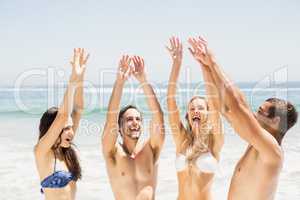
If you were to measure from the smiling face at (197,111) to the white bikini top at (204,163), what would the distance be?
38cm

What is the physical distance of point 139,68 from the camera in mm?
4891

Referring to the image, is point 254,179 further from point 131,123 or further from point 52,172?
point 52,172

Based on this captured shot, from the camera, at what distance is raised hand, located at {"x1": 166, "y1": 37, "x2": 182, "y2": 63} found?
4.80 m

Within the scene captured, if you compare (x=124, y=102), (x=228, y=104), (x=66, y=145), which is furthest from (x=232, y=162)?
(x=124, y=102)

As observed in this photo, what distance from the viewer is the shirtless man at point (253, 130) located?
3.04 m

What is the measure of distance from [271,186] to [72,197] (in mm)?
2192

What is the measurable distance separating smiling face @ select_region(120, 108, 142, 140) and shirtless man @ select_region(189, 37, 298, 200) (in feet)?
3.59

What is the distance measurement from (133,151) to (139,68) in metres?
1.00

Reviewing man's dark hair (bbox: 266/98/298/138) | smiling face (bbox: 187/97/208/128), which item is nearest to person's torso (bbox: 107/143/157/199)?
smiling face (bbox: 187/97/208/128)

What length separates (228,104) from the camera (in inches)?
120

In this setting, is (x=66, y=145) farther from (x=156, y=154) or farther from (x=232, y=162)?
(x=232, y=162)

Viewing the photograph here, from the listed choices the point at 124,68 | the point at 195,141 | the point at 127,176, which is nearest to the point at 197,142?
the point at 195,141

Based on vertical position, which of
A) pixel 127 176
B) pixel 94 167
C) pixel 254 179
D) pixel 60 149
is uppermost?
pixel 60 149

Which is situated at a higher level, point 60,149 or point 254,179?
point 60,149
